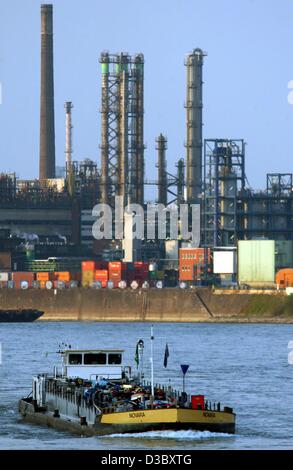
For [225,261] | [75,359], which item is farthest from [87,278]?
[75,359]

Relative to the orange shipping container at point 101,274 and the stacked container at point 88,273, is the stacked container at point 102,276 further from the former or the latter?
the stacked container at point 88,273

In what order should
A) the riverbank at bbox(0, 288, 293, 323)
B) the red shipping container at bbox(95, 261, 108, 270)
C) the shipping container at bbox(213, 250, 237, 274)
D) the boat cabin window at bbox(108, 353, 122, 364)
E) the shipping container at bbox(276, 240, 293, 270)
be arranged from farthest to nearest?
the red shipping container at bbox(95, 261, 108, 270)
the shipping container at bbox(276, 240, 293, 270)
the shipping container at bbox(213, 250, 237, 274)
the riverbank at bbox(0, 288, 293, 323)
the boat cabin window at bbox(108, 353, 122, 364)

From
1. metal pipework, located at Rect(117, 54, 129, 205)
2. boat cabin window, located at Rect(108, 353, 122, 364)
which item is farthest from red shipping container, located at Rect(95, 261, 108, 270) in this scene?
boat cabin window, located at Rect(108, 353, 122, 364)

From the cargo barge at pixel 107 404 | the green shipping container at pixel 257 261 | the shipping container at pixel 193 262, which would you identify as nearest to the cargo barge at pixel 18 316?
the shipping container at pixel 193 262

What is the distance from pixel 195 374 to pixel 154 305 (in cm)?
9789

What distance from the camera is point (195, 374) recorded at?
287 ft

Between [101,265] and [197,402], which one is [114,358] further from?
[101,265]

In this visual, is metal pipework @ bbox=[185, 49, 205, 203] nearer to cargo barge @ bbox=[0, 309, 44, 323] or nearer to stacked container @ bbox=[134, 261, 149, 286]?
stacked container @ bbox=[134, 261, 149, 286]

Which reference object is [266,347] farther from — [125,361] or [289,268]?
[289,268]

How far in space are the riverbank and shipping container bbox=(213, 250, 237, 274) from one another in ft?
12.8

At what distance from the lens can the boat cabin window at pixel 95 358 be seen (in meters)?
66.9

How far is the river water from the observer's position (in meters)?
57.3

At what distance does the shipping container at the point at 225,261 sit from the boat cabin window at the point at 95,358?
117 metres
